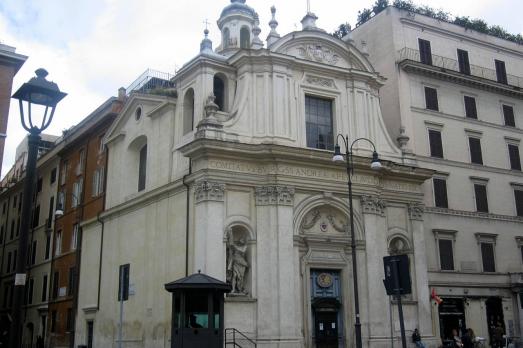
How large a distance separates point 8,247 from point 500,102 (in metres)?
42.1

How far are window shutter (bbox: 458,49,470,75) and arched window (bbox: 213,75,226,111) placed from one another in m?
16.1

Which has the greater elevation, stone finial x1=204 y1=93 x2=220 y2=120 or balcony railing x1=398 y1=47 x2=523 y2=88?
balcony railing x1=398 y1=47 x2=523 y2=88

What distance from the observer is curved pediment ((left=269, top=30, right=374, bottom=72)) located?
1153 inches

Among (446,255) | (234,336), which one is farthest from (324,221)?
(446,255)

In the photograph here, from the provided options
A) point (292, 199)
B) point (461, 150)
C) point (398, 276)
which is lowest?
point (398, 276)

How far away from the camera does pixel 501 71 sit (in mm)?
39188

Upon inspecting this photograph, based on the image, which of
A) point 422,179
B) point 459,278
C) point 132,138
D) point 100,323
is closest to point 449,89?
point 422,179

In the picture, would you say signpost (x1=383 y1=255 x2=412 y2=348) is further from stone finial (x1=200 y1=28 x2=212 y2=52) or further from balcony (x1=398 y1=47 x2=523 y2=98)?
balcony (x1=398 y1=47 x2=523 y2=98)

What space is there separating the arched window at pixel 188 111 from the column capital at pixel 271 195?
506 centimetres

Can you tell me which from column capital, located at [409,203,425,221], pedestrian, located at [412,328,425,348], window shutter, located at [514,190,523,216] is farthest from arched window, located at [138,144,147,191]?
window shutter, located at [514,190,523,216]

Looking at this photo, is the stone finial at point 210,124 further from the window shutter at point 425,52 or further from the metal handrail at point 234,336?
the window shutter at point 425,52

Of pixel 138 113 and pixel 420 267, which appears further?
pixel 138 113

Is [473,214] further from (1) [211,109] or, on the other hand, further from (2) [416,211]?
(1) [211,109]

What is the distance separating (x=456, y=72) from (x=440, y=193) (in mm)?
7684
